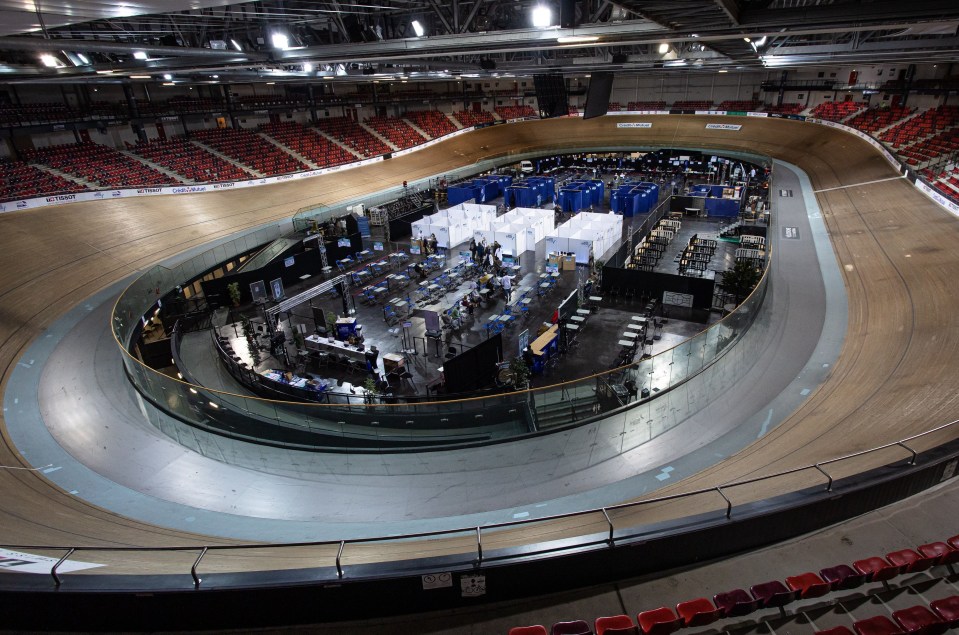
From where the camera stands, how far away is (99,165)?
2338 cm

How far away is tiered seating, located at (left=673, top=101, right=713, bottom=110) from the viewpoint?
43.7 metres

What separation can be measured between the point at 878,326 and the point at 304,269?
18.8 m

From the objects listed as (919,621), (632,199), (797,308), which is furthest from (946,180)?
(919,621)

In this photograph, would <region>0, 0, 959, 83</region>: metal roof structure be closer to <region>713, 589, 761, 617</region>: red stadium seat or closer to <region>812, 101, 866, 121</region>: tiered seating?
<region>713, 589, 761, 617</region>: red stadium seat

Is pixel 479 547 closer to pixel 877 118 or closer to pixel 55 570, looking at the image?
pixel 55 570

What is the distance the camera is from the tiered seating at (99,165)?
2227 cm

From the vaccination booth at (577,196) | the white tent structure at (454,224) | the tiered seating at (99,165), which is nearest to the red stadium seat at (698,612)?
the white tent structure at (454,224)

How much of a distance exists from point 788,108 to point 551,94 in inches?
1092

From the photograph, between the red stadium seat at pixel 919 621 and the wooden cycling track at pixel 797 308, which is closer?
the red stadium seat at pixel 919 621

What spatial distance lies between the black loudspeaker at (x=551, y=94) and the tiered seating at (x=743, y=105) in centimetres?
2586

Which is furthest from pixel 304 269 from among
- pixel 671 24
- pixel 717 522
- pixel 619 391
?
pixel 717 522

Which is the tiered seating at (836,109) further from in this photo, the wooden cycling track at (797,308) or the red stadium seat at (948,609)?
the red stadium seat at (948,609)

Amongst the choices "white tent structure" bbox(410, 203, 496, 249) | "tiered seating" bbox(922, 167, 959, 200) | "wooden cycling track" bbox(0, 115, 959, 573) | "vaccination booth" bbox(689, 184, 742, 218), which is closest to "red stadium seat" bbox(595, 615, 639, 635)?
"wooden cycling track" bbox(0, 115, 959, 573)

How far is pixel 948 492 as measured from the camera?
574cm
